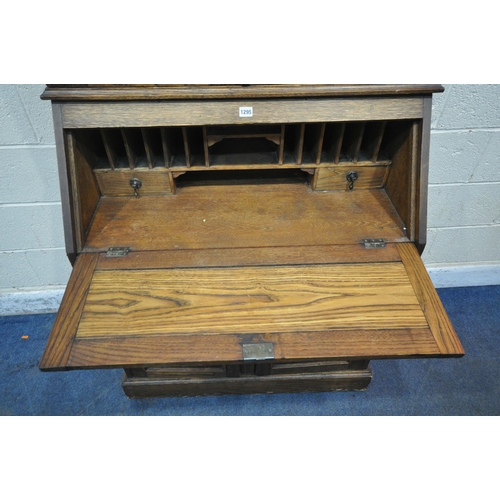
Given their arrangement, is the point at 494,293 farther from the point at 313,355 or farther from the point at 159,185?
the point at 159,185

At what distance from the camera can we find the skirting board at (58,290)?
77.9 inches

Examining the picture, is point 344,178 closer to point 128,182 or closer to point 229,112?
point 229,112

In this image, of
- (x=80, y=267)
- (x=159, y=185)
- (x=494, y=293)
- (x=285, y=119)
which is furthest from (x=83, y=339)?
(x=494, y=293)

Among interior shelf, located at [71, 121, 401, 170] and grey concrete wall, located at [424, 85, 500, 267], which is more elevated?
interior shelf, located at [71, 121, 401, 170]

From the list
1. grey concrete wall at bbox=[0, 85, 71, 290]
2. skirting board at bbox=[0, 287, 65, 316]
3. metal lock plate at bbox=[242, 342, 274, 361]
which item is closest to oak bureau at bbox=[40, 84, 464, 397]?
metal lock plate at bbox=[242, 342, 274, 361]

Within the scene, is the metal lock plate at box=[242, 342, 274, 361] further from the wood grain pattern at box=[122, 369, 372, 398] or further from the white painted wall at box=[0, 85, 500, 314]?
the white painted wall at box=[0, 85, 500, 314]

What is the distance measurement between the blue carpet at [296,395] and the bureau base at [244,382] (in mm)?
56

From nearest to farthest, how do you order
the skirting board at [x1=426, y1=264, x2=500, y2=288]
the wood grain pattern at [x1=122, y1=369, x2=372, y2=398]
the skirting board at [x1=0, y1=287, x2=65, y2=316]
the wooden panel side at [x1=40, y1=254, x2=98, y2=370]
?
the wooden panel side at [x1=40, y1=254, x2=98, y2=370] → the wood grain pattern at [x1=122, y1=369, x2=372, y2=398] → the skirting board at [x1=0, y1=287, x2=65, y2=316] → the skirting board at [x1=426, y1=264, x2=500, y2=288]

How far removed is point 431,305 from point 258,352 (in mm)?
492

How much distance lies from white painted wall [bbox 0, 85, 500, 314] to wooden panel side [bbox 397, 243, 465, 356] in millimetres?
705

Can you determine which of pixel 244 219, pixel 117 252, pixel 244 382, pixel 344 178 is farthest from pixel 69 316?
pixel 344 178

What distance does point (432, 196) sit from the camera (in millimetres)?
1786

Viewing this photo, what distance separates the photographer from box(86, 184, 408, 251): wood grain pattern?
47.6 inches

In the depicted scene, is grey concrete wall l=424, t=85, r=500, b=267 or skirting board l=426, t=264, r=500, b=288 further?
skirting board l=426, t=264, r=500, b=288
